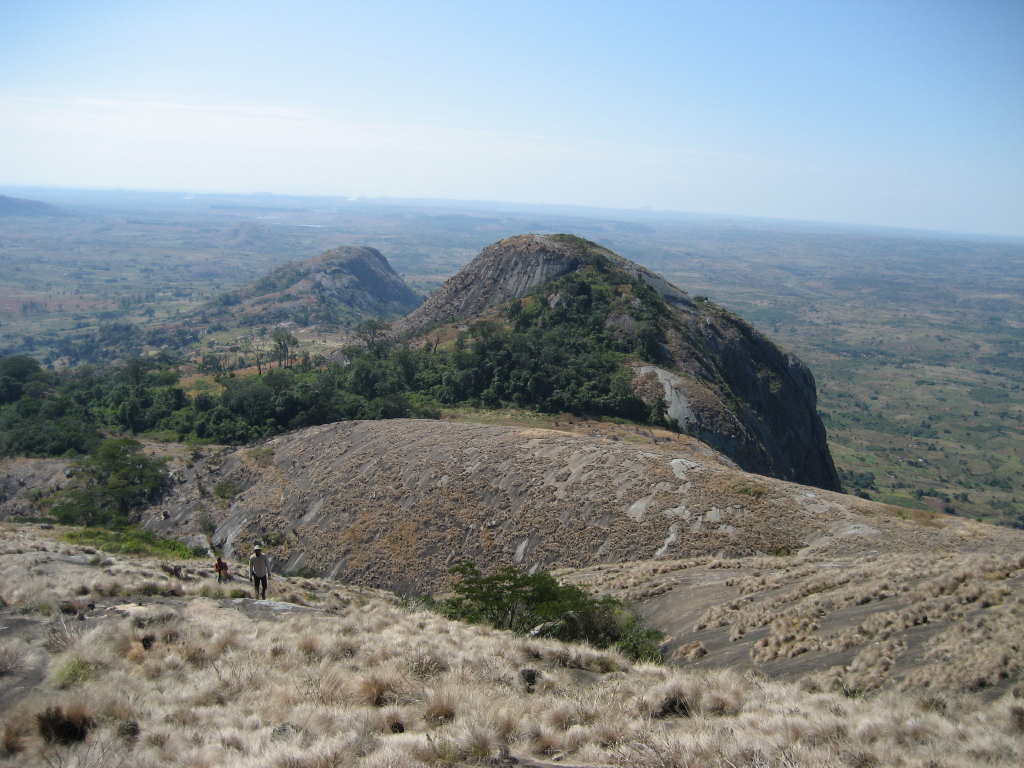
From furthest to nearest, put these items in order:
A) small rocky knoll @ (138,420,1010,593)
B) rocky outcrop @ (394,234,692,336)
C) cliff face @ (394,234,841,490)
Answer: rocky outcrop @ (394,234,692,336)
cliff face @ (394,234,841,490)
small rocky knoll @ (138,420,1010,593)

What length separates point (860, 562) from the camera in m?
17.7

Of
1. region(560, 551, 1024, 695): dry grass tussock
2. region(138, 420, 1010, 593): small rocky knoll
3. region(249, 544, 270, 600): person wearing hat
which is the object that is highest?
region(560, 551, 1024, 695): dry grass tussock

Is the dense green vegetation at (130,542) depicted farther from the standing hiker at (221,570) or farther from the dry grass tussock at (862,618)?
the dry grass tussock at (862,618)

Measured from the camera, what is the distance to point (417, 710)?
27.2 feet

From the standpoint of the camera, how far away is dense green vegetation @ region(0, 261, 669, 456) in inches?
1700

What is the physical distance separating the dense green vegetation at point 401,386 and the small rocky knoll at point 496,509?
8956 mm

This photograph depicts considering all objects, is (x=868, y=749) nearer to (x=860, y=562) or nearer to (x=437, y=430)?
(x=860, y=562)

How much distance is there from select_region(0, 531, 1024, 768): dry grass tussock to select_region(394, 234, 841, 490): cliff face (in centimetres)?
3505

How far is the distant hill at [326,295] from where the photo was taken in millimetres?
135750

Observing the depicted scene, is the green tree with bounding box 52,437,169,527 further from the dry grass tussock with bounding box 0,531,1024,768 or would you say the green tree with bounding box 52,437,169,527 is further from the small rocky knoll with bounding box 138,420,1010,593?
the dry grass tussock with bounding box 0,531,1024,768

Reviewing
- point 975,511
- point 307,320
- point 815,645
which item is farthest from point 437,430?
point 307,320

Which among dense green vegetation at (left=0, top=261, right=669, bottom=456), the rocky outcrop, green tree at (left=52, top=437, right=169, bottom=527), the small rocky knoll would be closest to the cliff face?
the rocky outcrop

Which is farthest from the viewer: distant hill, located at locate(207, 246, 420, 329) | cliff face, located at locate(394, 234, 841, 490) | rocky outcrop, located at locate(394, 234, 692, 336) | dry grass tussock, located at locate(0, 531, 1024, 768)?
distant hill, located at locate(207, 246, 420, 329)

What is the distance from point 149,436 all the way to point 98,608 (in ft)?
130
